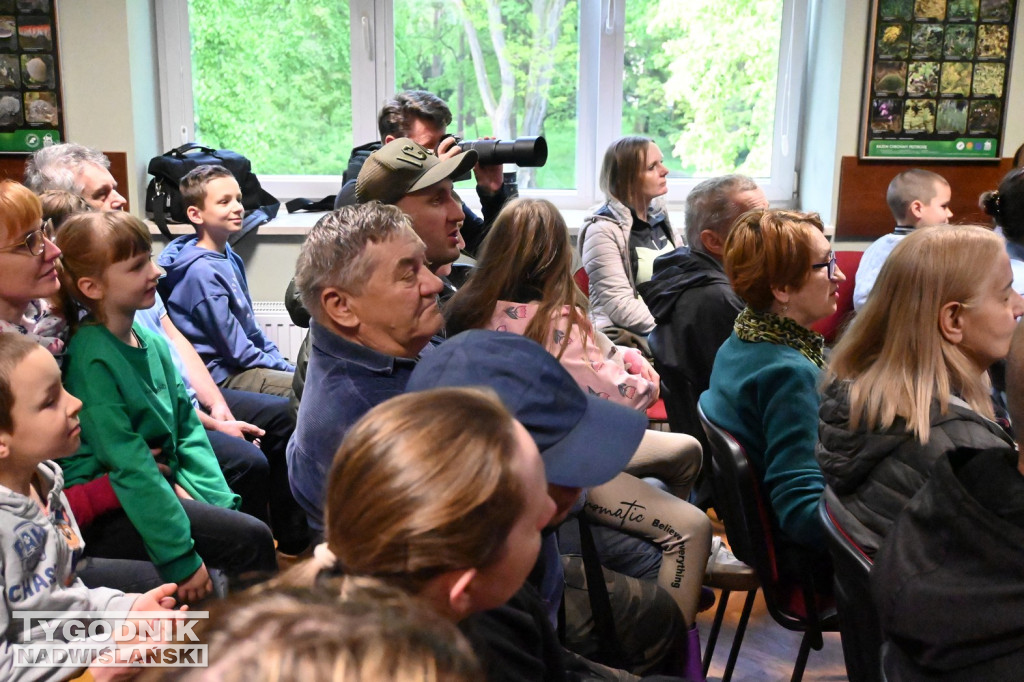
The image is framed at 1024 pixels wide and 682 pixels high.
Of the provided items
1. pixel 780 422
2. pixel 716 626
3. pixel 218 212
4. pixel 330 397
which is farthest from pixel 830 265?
pixel 218 212

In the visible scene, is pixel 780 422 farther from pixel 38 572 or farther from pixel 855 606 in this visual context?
pixel 38 572

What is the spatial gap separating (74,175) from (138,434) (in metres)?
1.31

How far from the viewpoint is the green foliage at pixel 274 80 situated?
14.0ft

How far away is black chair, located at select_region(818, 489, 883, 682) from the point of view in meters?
1.41

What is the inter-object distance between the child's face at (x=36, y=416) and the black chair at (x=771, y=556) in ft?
4.04

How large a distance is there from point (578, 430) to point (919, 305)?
786 mm

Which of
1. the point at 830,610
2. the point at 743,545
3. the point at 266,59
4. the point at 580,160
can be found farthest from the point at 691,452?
the point at 266,59

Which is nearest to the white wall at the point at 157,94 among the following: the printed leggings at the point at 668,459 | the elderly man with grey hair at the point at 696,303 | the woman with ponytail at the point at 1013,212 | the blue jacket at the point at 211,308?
the blue jacket at the point at 211,308

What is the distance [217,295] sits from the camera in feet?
9.80

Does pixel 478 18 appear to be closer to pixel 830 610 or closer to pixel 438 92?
pixel 438 92

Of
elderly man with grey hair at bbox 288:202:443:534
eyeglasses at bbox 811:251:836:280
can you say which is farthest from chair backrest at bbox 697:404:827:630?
elderly man with grey hair at bbox 288:202:443:534

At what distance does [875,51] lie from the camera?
13.5ft

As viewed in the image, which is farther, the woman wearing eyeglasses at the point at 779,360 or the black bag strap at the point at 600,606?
the woman wearing eyeglasses at the point at 779,360

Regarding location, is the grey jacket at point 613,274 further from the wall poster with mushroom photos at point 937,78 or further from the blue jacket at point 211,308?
the wall poster with mushroom photos at point 937,78
